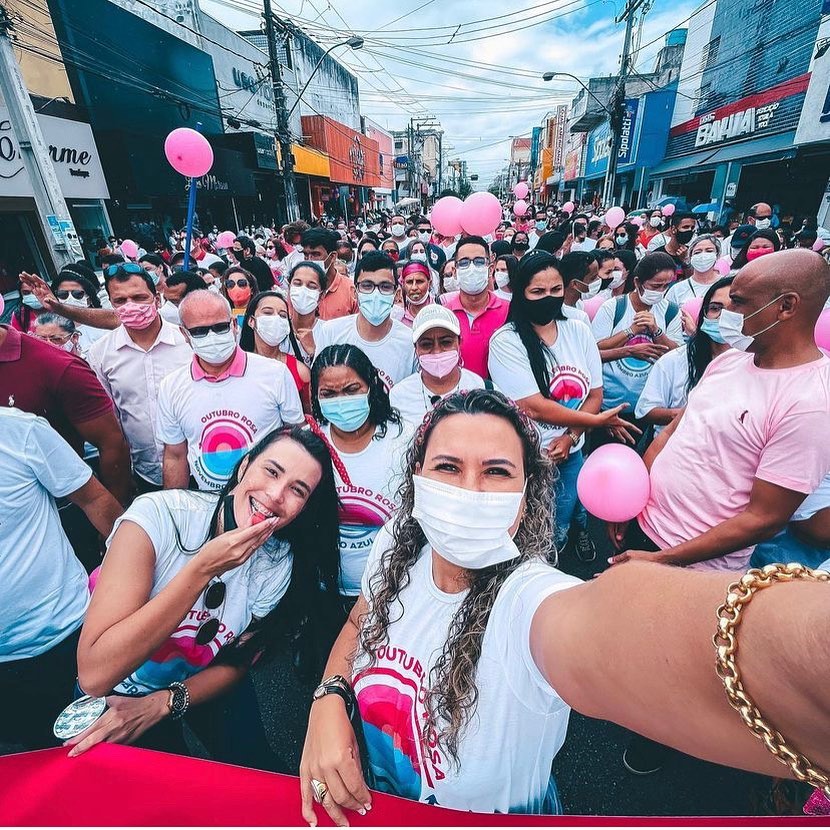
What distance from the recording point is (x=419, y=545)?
1430mm

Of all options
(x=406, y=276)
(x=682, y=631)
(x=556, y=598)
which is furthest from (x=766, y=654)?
(x=406, y=276)

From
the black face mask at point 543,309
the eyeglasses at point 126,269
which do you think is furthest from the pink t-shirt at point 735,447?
the eyeglasses at point 126,269

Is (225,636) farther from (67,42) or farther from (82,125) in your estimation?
(67,42)

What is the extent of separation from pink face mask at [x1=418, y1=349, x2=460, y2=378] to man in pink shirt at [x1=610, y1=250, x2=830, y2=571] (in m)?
1.20

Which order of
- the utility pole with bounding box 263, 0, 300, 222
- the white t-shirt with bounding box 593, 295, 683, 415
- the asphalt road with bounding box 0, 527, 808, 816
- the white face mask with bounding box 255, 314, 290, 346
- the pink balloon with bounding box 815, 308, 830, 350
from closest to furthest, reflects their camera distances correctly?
1. the asphalt road with bounding box 0, 527, 808, 816
2. the pink balloon with bounding box 815, 308, 830, 350
3. the white face mask with bounding box 255, 314, 290, 346
4. the white t-shirt with bounding box 593, 295, 683, 415
5. the utility pole with bounding box 263, 0, 300, 222

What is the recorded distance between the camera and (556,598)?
2.96 ft

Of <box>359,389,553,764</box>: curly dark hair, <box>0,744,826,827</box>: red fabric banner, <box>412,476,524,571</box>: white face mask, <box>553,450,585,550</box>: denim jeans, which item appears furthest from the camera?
<box>553,450,585,550</box>: denim jeans

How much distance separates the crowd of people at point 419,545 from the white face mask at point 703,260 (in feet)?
4.37

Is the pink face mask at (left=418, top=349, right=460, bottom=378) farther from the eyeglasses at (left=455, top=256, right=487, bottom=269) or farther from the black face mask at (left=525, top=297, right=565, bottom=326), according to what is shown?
the eyeglasses at (left=455, top=256, right=487, bottom=269)

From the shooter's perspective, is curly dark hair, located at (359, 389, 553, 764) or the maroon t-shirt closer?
curly dark hair, located at (359, 389, 553, 764)

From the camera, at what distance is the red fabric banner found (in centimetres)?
95

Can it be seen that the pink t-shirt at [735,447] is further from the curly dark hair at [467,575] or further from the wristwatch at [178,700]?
the wristwatch at [178,700]

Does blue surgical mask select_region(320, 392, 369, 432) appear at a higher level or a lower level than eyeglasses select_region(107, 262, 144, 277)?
lower

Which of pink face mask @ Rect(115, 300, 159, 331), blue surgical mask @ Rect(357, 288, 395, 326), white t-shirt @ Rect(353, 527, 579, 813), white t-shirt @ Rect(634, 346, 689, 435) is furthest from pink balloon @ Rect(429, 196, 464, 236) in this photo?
white t-shirt @ Rect(353, 527, 579, 813)
